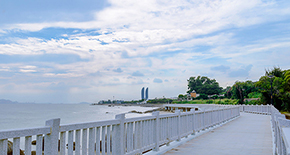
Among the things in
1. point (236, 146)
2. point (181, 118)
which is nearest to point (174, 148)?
point (181, 118)

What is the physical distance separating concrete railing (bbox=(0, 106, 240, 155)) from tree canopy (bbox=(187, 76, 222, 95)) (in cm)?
13436

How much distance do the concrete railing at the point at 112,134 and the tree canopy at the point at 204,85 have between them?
441 ft

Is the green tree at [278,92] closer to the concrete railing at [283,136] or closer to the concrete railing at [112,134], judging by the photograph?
the concrete railing at [112,134]

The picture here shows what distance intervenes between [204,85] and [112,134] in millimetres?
146911

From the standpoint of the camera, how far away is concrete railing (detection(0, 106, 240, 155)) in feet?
11.3

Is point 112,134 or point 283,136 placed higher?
point 283,136

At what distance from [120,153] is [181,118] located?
4606 millimetres

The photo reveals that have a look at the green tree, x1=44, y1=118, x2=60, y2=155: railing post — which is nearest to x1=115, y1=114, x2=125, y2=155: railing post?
x1=44, y1=118, x2=60, y2=155: railing post

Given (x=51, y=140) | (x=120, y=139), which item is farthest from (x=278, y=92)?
(x=51, y=140)

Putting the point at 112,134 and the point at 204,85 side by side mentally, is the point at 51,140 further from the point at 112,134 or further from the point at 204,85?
the point at 204,85

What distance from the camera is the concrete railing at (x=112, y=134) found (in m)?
3.44

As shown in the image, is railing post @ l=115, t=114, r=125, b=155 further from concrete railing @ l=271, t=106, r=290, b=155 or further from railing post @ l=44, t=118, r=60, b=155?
concrete railing @ l=271, t=106, r=290, b=155

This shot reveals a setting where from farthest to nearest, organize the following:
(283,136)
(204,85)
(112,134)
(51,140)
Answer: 1. (204,85)
2. (112,134)
3. (51,140)
4. (283,136)

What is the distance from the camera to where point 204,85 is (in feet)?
486
